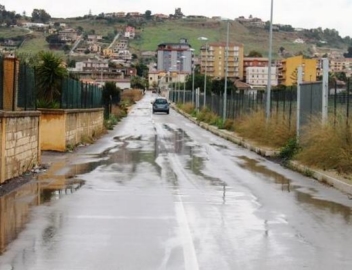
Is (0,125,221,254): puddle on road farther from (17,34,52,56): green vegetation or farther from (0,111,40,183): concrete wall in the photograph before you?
(17,34,52,56): green vegetation

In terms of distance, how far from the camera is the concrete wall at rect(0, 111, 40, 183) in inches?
640

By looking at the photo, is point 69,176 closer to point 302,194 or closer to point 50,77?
point 302,194

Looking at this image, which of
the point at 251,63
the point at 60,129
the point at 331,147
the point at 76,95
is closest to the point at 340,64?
the point at 251,63

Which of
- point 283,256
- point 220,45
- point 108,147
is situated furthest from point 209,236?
point 220,45

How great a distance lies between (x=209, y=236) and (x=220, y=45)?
142997mm

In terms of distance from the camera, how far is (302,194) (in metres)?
16.1

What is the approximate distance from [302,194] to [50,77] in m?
15.3

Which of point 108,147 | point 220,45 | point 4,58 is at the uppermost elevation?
point 220,45

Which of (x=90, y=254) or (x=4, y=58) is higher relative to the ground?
(x=4, y=58)

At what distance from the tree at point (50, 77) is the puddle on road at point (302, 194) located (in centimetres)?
894

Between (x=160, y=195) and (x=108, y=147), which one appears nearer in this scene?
(x=160, y=195)

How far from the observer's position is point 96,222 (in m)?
11.6

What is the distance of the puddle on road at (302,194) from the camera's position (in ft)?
44.5

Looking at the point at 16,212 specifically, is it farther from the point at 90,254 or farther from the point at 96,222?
the point at 90,254
